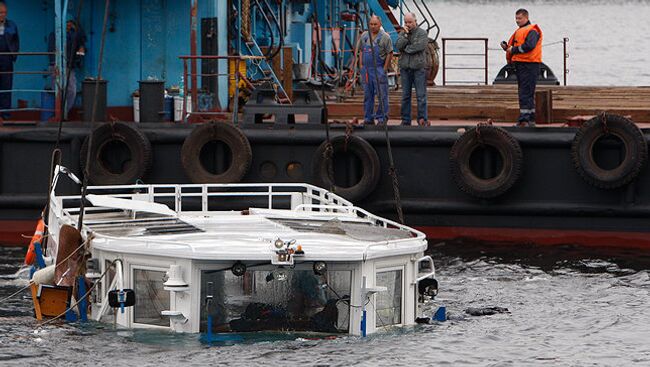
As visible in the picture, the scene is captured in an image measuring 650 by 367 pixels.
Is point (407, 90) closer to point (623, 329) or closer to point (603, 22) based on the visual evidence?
point (623, 329)

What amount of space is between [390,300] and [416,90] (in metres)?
8.30

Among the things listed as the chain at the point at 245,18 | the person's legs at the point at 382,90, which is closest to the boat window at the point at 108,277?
the person's legs at the point at 382,90

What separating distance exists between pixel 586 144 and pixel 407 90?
2.82 m

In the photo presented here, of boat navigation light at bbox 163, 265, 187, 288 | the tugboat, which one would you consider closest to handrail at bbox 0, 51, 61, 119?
the tugboat

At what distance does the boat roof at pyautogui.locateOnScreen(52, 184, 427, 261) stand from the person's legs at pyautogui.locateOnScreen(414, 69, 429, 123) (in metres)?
4.28

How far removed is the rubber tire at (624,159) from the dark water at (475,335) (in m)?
1.35

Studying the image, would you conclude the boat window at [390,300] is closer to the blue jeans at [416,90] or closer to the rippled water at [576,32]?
the blue jeans at [416,90]

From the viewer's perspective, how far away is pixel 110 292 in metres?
15.6

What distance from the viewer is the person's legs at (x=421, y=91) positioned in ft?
78.0

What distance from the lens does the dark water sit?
1545cm

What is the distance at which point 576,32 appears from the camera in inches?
4230

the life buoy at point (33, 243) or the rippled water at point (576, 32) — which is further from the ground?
the rippled water at point (576, 32)

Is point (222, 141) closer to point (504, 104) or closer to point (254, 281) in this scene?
point (504, 104)

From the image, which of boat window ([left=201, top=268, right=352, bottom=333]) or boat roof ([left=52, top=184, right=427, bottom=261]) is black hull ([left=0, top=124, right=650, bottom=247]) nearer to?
boat roof ([left=52, top=184, right=427, bottom=261])
